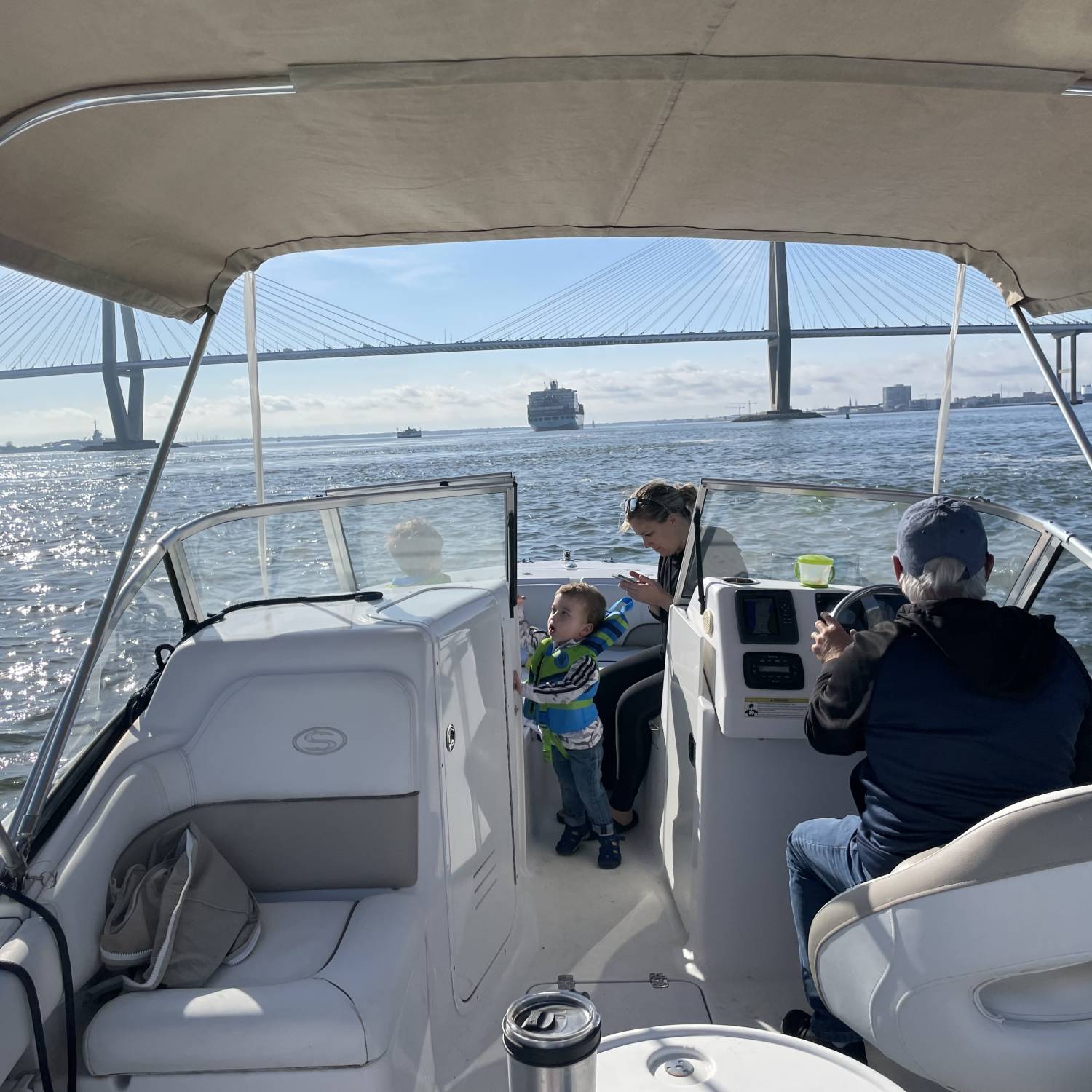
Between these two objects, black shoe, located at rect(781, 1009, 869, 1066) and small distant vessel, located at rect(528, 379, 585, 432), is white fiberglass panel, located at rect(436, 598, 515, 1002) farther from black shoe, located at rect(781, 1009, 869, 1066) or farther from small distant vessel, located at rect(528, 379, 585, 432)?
small distant vessel, located at rect(528, 379, 585, 432)

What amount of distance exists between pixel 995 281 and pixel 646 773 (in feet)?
5.70

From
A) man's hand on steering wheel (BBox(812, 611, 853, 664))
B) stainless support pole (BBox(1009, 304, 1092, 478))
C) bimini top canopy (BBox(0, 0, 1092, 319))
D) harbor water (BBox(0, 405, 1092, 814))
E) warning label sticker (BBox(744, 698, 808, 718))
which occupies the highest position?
bimini top canopy (BBox(0, 0, 1092, 319))

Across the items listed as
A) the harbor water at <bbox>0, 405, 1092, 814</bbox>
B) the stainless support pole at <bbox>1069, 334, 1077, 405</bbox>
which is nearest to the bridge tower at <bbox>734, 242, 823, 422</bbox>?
the harbor water at <bbox>0, 405, 1092, 814</bbox>

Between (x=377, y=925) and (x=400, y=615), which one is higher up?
(x=400, y=615)

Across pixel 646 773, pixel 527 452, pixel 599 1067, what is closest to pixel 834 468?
pixel 527 452

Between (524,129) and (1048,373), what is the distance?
1.68 metres

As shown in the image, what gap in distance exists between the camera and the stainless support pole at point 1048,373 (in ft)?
7.91

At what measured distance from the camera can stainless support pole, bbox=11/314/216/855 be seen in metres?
1.46

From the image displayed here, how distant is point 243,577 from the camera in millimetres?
2355

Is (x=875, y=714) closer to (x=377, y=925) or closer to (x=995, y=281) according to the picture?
(x=377, y=925)

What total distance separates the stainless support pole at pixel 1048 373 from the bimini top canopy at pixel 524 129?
0.15m

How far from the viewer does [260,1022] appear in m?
1.28

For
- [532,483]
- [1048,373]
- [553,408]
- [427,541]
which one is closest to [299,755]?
[427,541]

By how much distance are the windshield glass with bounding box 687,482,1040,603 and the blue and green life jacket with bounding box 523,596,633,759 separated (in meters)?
0.34
